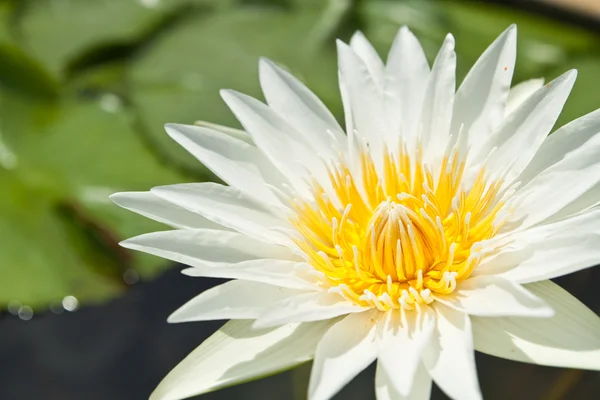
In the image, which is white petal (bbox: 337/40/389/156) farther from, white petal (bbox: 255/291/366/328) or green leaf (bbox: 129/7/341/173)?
green leaf (bbox: 129/7/341/173)

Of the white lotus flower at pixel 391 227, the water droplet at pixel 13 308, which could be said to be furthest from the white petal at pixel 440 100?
the water droplet at pixel 13 308

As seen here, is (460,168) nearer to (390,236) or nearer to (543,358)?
(390,236)

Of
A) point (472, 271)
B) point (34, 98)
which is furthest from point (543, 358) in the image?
point (34, 98)

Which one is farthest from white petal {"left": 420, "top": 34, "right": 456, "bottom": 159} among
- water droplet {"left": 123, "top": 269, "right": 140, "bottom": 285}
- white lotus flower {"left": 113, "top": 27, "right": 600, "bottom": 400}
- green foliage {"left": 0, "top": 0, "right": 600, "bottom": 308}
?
water droplet {"left": 123, "top": 269, "right": 140, "bottom": 285}

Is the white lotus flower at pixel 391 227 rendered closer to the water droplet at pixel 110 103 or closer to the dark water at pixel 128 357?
the dark water at pixel 128 357

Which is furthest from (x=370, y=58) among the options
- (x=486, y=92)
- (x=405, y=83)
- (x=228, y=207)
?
(x=228, y=207)

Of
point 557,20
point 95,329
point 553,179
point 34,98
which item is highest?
point 557,20

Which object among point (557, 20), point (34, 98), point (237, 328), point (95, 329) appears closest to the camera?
point (237, 328)

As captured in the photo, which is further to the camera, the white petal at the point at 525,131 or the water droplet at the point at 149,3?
the water droplet at the point at 149,3
